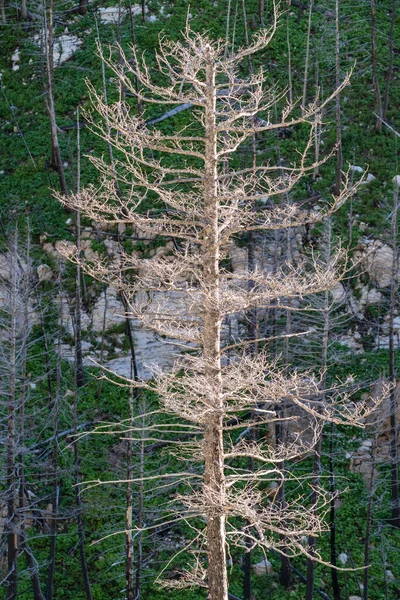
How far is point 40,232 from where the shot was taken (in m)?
28.8

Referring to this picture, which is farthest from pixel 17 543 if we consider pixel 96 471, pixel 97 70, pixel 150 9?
pixel 150 9

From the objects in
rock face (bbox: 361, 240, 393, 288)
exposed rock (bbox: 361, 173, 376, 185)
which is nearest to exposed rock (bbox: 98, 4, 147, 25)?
exposed rock (bbox: 361, 173, 376, 185)

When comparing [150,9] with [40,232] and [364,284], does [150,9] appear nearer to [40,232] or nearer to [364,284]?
[40,232]

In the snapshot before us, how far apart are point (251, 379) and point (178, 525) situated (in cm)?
1576

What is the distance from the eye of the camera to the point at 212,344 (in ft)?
29.2

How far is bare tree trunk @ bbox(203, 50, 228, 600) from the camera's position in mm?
8594

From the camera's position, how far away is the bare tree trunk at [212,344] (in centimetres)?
859

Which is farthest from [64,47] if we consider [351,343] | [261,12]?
[351,343]

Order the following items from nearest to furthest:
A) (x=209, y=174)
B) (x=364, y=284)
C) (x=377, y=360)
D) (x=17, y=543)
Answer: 1. (x=209, y=174)
2. (x=17, y=543)
3. (x=377, y=360)
4. (x=364, y=284)

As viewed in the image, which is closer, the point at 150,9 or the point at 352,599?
the point at 352,599

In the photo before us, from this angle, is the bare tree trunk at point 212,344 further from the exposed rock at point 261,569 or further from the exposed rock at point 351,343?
the exposed rock at point 351,343

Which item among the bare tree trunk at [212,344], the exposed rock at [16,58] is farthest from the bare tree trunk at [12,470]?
the exposed rock at [16,58]

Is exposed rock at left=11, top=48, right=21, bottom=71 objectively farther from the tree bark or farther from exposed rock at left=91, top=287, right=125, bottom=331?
exposed rock at left=91, top=287, right=125, bottom=331

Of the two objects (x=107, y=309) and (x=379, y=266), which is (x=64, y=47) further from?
(x=379, y=266)
